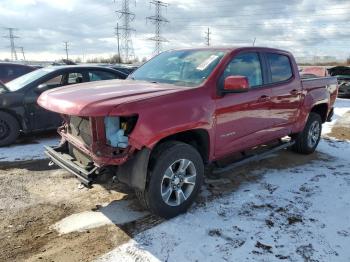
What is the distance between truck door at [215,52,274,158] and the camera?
4.54 m

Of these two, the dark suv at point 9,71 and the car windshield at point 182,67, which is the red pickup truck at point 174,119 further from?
the dark suv at point 9,71

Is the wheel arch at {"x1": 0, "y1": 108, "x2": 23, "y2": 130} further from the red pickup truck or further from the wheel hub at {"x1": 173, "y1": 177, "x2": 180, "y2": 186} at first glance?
the wheel hub at {"x1": 173, "y1": 177, "x2": 180, "y2": 186}

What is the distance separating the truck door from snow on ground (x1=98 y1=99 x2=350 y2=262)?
650 mm

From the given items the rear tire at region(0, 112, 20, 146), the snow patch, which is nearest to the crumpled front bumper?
the snow patch

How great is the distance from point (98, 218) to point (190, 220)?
1.00m

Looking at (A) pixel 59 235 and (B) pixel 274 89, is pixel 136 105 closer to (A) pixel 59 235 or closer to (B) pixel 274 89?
(A) pixel 59 235

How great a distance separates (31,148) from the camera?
273 inches

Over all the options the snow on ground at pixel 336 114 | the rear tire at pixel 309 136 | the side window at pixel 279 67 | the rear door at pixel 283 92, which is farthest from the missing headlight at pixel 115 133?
the snow on ground at pixel 336 114

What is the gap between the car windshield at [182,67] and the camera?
4590mm

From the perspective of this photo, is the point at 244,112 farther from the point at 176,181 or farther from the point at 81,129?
the point at 81,129

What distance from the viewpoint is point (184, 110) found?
3998 mm

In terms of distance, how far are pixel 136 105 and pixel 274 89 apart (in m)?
2.60

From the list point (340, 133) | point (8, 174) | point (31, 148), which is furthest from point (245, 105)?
point (340, 133)

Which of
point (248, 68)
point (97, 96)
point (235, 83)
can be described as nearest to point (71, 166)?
point (97, 96)
